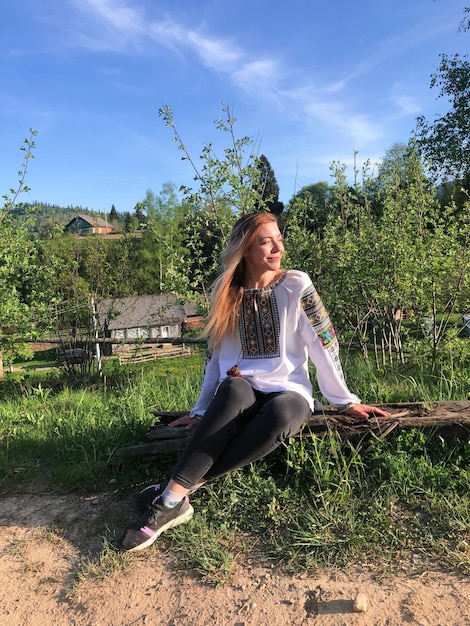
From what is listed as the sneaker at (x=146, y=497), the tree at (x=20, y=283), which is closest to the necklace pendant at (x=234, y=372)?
the sneaker at (x=146, y=497)

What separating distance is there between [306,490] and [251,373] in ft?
2.30

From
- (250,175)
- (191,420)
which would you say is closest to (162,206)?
(250,175)

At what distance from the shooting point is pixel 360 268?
4.90 metres

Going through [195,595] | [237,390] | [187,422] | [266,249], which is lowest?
[195,595]

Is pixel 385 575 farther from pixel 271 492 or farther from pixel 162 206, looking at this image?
pixel 162 206

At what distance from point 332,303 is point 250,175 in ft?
5.71

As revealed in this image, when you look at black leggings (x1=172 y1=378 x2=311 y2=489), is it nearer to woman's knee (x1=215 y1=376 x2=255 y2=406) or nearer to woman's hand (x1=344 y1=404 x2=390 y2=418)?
woman's knee (x1=215 y1=376 x2=255 y2=406)

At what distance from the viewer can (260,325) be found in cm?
280

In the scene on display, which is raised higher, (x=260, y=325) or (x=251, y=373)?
(x=260, y=325)

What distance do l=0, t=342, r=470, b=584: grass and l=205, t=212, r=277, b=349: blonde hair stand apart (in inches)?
31.0

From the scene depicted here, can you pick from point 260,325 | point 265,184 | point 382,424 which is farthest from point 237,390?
point 265,184

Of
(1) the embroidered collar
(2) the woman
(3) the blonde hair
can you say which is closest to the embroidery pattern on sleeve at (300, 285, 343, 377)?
(2) the woman

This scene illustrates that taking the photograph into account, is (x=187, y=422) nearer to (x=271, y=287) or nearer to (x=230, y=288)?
(x=230, y=288)

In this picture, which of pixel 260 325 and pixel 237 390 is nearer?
pixel 237 390
